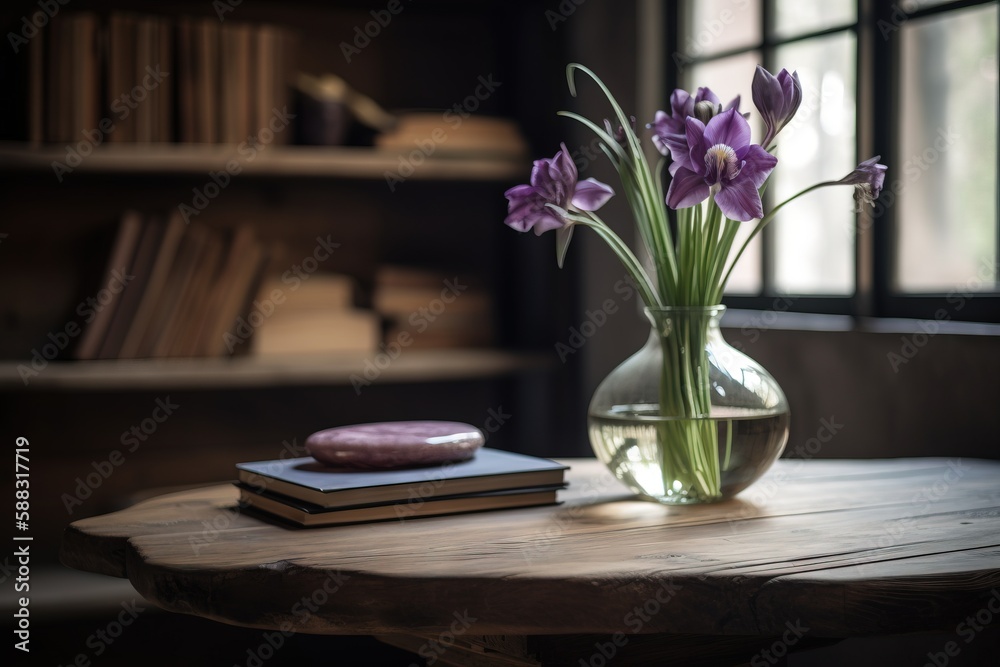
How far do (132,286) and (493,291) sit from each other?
0.88m

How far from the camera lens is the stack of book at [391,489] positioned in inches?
45.0

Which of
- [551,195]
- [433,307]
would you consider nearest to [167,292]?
[433,307]

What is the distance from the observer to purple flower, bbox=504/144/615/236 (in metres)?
1.20

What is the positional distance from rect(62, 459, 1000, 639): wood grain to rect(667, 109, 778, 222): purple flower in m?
0.34

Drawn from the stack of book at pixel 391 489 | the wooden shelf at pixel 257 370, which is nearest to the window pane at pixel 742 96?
the wooden shelf at pixel 257 370

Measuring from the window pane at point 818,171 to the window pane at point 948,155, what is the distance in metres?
0.12

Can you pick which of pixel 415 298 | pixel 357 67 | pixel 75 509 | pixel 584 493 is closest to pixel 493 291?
pixel 415 298

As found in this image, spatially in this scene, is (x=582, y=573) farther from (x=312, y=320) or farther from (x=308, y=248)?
(x=308, y=248)

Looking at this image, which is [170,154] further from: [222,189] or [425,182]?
[425,182]

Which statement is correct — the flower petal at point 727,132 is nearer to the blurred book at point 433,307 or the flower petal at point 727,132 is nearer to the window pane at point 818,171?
the window pane at point 818,171

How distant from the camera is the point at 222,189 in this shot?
2.50 metres

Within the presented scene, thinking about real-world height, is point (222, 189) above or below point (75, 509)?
above

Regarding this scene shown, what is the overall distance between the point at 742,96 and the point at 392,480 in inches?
58.9

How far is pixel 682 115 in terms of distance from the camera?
121 cm
